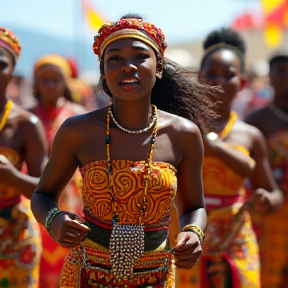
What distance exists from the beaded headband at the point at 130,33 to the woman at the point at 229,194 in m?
1.31

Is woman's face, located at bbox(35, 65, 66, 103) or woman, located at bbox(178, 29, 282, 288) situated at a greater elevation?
woman's face, located at bbox(35, 65, 66, 103)

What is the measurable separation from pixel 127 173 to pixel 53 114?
4.07m

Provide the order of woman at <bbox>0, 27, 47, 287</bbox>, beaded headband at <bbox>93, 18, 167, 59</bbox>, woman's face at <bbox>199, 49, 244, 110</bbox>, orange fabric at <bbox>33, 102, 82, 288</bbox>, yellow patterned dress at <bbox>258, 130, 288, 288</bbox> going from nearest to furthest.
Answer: beaded headband at <bbox>93, 18, 167, 59</bbox> → woman at <bbox>0, 27, 47, 287</bbox> → woman's face at <bbox>199, 49, 244, 110</bbox> → yellow patterned dress at <bbox>258, 130, 288, 288</bbox> → orange fabric at <bbox>33, 102, 82, 288</bbox>

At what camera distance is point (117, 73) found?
3805 millimetres

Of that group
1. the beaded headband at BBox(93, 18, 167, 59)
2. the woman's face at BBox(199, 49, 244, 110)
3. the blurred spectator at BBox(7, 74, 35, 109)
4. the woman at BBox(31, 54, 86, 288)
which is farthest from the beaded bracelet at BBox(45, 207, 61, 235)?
the blurred spectator at BBox(7, 74, 35, 109)

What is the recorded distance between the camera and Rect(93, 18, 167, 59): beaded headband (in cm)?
390

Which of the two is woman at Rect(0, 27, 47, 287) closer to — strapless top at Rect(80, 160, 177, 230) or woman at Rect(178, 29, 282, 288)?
woman at Rect(178, 29, 282, 288)

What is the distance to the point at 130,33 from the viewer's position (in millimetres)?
3889

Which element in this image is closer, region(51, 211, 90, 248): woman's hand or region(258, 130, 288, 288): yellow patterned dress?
region(51, 211, 90, 248): woman's hand

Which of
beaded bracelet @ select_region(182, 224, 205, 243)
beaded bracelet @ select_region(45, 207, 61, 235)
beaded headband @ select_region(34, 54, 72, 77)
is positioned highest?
beaded headband @ select_region(34, 54, 72, 77)

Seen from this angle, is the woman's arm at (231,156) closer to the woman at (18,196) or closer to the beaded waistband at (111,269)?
the woman at (18,196)

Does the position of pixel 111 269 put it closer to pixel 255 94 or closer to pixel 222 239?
pixel 222 239

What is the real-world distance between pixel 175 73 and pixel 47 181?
1001mm

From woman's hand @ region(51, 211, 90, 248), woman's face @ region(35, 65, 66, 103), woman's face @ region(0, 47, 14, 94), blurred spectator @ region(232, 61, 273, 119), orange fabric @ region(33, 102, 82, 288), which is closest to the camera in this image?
woman's hand @ region(51, 211, 90, 248)
